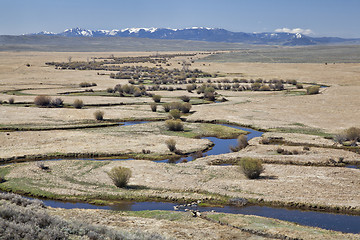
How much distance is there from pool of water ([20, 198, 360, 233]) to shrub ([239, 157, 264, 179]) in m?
4.65

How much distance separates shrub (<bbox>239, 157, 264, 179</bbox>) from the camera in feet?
89.8

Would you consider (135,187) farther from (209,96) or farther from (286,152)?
(209,96)

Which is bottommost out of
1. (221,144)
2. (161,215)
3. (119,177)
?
(221,144)

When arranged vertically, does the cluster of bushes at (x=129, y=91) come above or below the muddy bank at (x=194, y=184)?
above

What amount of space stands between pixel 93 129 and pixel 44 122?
6564mm

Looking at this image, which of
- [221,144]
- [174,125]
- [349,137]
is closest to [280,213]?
[221,144]

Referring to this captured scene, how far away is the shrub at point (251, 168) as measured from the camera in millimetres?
27375

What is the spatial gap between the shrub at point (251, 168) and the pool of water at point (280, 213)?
4654mm

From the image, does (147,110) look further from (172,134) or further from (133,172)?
(133,172)

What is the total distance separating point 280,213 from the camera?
22.2 metres

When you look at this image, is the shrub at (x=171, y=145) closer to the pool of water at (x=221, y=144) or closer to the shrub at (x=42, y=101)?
the pool of water at (x=221, y=144)

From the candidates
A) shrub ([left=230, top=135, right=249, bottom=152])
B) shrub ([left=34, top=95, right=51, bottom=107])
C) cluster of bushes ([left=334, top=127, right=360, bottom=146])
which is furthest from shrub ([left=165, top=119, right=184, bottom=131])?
shrub ([left=34, top=95, right=51, bottom=107])

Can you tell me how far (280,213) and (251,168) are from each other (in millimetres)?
5527

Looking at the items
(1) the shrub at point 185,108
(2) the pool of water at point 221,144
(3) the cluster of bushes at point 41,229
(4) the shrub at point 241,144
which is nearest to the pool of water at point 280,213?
(3) the cluster of bushes at point 41,229
